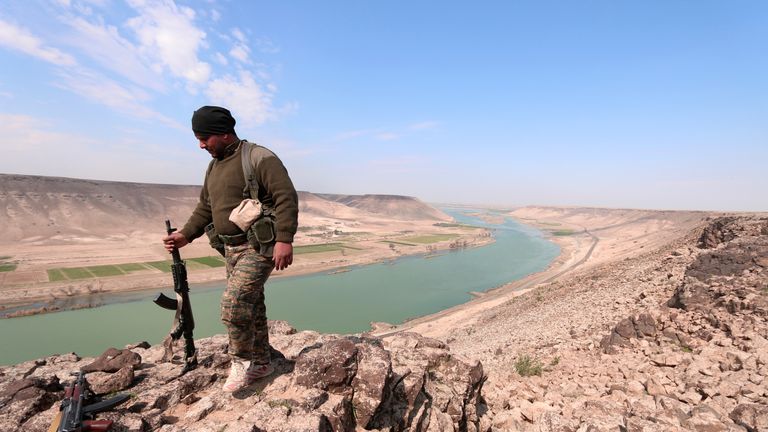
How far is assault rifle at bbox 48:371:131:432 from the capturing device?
278 centimetres

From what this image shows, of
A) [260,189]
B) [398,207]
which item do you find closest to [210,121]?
[260,189]

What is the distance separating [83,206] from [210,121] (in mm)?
103749

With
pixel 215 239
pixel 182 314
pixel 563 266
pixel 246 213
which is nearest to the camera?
pixel 246 213

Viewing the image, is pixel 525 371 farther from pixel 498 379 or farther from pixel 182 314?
pixel 182 314

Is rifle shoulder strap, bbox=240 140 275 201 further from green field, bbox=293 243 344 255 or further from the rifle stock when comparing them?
green field, bbox=293 243 344 255

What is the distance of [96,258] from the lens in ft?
167

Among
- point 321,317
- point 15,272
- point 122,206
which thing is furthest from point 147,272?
point 122,206

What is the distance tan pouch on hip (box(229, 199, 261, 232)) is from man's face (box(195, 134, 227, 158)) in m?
0.69

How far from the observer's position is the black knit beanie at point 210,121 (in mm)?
3459

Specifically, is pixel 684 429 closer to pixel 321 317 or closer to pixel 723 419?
pixel 723 419

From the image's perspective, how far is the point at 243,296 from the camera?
3.47m

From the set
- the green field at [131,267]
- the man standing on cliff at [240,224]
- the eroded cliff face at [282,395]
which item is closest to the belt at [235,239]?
the man standing on cliff at [240,224]

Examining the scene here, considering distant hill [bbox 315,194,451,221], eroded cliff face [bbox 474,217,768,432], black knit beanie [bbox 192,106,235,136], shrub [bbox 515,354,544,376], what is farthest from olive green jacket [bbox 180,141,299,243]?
distant hill [bbox 315,194,451,221]

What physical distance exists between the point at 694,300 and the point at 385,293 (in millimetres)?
30647
